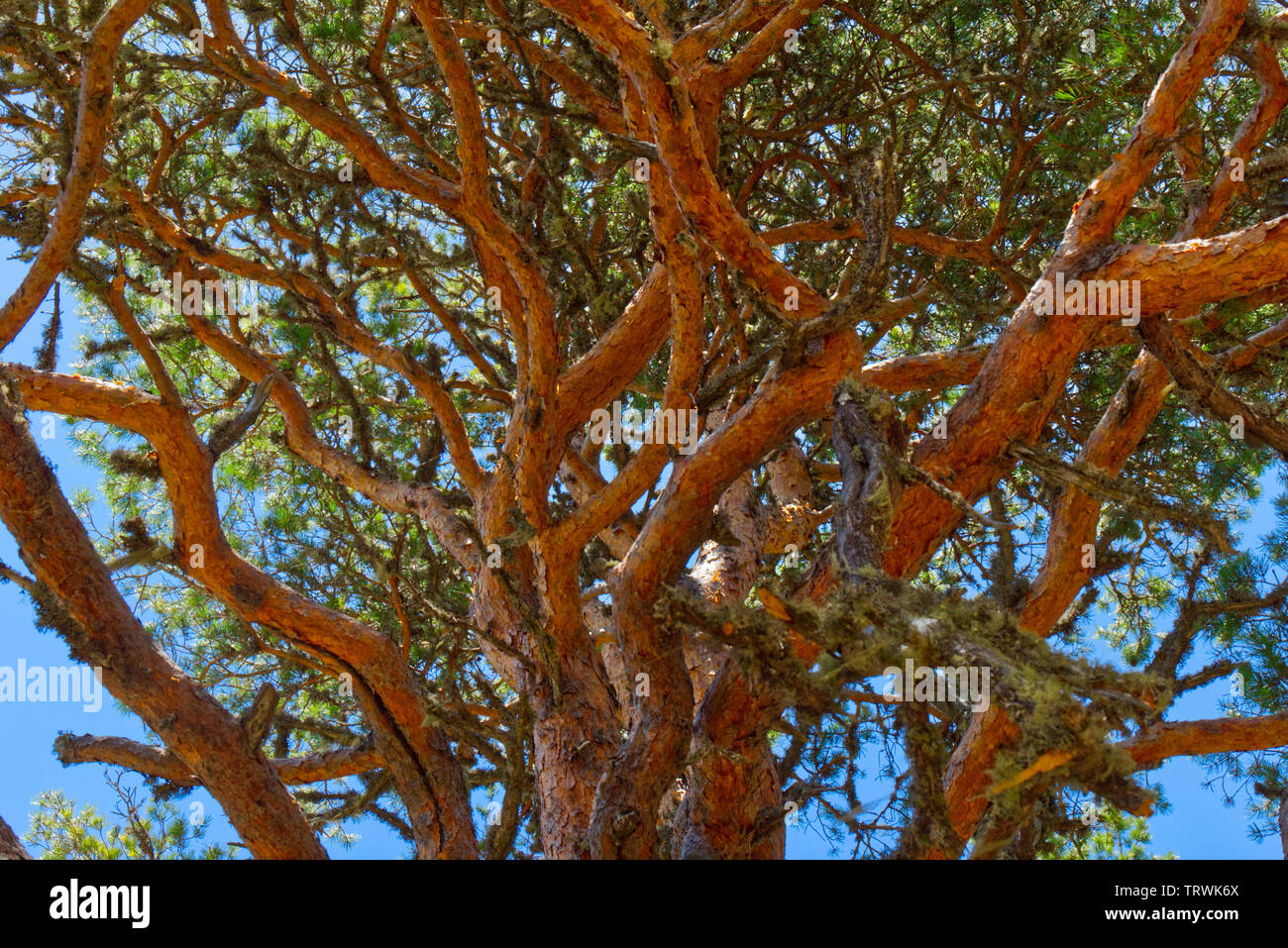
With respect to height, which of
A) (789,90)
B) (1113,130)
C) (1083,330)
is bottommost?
(1083,330)

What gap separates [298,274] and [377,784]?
2328mm

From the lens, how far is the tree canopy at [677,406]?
304 centimetres

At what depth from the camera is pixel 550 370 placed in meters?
4.09

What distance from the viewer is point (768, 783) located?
407 centimetres

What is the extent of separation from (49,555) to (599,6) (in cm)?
235

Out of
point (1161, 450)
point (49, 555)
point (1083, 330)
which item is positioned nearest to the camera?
point (1083, 330)

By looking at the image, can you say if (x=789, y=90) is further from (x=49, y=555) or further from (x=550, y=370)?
(x=49, y=555)

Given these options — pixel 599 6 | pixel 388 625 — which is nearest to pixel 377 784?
pixel 388 625

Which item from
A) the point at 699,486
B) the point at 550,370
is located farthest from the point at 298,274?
the point at 699,486

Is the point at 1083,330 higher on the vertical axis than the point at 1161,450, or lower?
lower

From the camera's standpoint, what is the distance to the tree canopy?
304cm

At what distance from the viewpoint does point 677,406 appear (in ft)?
12.6
